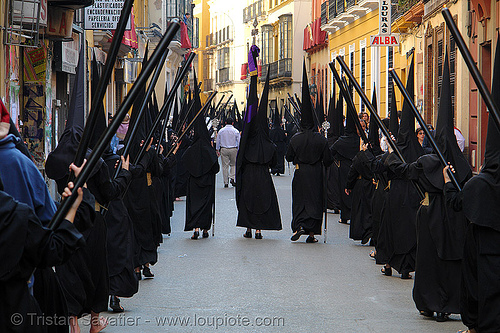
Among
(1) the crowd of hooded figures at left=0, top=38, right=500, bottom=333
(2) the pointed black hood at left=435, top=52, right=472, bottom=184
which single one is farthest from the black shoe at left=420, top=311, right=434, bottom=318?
(2) the pointed black hood at left=435, top=52, right=472, bottom=184

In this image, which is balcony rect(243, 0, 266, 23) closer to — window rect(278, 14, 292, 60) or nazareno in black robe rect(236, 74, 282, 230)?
window rect(278, 14, 292, 60)

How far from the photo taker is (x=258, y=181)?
14328mm

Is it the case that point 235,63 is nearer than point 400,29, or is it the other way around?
point 400,29

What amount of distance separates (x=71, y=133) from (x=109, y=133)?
2.28m

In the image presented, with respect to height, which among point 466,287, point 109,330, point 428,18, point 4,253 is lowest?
point 109,330

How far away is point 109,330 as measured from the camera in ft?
24.2

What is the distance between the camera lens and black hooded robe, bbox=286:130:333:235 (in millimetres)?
13602

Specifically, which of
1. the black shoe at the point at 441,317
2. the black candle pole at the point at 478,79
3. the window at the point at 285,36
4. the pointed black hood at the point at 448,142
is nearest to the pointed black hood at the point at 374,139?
the pointed black hood at the point at 448,142

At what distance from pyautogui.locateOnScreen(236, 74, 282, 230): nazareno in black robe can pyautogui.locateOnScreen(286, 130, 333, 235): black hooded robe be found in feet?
1.49

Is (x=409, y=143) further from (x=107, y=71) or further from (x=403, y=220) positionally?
(x=107, y=71)

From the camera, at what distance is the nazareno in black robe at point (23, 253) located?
3955mm

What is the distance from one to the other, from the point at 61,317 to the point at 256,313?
358 centimetres

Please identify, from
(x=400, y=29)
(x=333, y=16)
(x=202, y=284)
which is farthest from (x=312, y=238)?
(x=333, y=16)

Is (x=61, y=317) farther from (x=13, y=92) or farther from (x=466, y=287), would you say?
(x=13, y=92)
